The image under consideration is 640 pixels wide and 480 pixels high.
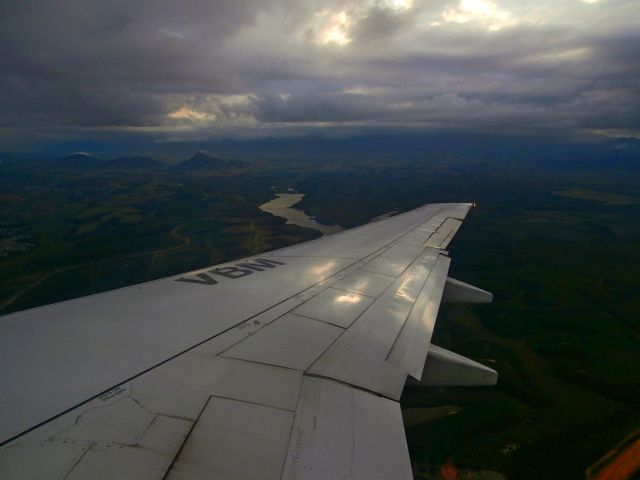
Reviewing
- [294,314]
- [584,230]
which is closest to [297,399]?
[294,314]

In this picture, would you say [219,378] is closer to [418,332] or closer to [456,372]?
[418,332]

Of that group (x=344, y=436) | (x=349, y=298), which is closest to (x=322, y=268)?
(x=349, y=298)

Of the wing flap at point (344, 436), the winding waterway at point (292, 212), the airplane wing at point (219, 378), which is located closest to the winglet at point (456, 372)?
the airplane wing at point (219, 378)

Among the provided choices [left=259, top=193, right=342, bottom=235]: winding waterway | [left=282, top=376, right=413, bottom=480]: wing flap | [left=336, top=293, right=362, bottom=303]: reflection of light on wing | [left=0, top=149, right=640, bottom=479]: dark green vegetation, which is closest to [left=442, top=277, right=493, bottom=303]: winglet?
[left=336, top=293, right=362, bottom=303]: reflection of light on wing

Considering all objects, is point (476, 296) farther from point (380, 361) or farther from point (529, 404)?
point (529, 404)

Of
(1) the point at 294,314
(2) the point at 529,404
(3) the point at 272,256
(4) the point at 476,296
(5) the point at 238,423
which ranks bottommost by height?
(2) the point at 529,404

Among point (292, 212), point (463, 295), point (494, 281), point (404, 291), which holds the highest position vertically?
point (404, 291)

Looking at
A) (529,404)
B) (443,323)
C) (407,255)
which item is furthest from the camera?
(443,323)

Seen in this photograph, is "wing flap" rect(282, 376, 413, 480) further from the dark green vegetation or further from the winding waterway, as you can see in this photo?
the winding waterway
